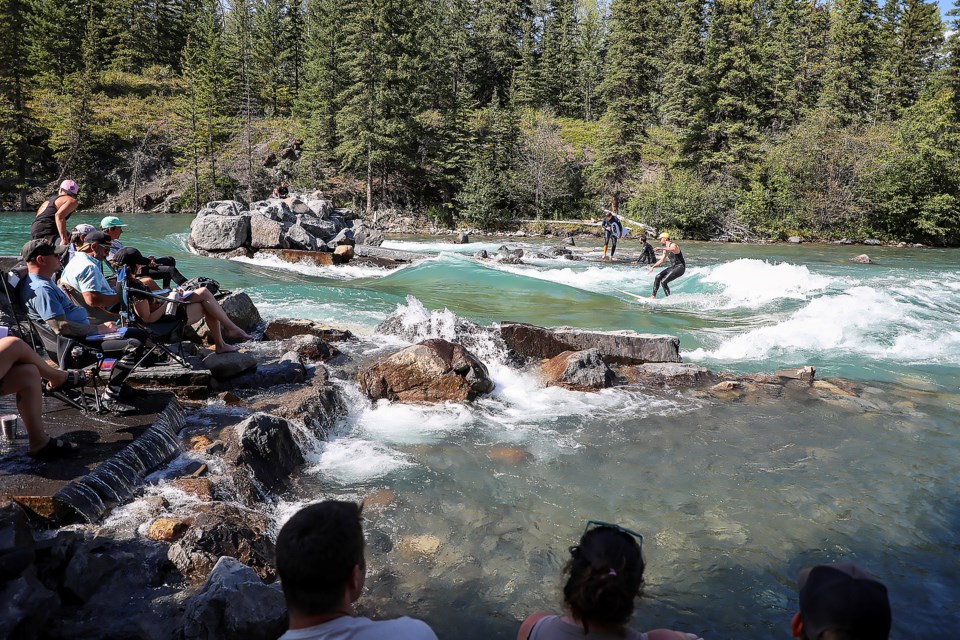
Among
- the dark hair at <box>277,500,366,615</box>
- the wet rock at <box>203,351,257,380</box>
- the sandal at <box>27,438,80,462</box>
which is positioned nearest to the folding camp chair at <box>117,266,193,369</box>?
the wet rock at <box>203,351,257,380</box>

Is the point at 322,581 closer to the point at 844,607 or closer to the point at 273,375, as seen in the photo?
the point at 844,607

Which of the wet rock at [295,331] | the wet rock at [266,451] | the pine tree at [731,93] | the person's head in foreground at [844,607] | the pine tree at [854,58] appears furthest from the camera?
the pine tree at [854,58]

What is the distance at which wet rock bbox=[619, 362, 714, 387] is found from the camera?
377 inches

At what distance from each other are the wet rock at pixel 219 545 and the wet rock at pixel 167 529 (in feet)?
0.34

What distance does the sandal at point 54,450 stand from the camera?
186 inches

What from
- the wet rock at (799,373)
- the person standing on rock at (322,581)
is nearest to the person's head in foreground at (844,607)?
the person standing on rock at (322,581)

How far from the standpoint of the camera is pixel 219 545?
14.1 ft

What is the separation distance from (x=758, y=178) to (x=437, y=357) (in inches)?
1589

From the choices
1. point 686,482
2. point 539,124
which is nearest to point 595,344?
point 686,482

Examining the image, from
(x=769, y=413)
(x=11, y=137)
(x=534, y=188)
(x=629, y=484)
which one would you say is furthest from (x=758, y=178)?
(x=11, y=137)

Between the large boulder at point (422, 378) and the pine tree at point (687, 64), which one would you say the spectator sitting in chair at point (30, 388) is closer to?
the large boulder at point (422, 378)

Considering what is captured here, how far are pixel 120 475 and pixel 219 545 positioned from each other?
4.07 ft

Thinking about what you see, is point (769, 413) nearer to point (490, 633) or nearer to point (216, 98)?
point (490, 633)

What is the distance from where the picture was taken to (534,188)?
45125 mm
